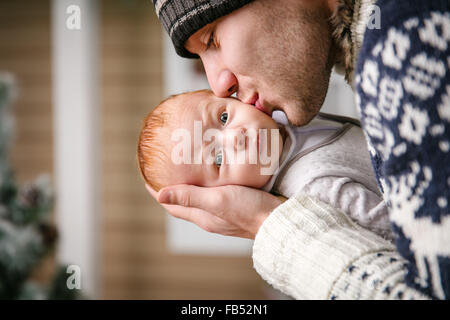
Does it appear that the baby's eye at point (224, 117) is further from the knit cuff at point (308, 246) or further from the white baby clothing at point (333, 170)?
the knit cuff at point (308, 246)

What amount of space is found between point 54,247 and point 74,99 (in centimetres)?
68

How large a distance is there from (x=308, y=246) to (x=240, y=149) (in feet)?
0.78

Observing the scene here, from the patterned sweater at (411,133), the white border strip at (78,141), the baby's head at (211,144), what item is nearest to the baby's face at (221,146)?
the baby's head at (211,144)

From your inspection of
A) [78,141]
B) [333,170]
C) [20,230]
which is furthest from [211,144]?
[78,141]

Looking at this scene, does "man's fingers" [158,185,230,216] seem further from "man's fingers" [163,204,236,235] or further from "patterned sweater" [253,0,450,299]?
"patterned sweater" [253,0,450,299]

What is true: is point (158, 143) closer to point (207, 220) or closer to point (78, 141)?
point (207, 220)

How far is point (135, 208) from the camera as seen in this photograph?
7.32 feet

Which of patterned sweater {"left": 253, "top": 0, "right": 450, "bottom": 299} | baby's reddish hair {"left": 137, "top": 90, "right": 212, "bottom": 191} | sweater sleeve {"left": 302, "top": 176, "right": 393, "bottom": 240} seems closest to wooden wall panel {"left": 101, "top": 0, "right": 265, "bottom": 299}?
baby's reddish hair {"left": 137, "top": 90, "right": 212, "bottom": 191}

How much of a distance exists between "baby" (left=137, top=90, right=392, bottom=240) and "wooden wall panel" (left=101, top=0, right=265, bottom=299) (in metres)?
1.18

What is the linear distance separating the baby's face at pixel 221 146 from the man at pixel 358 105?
0.13ft

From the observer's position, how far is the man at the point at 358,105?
44 cm

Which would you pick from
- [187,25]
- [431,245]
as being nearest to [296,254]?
[431,245]

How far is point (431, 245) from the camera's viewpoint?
445 millimetres
